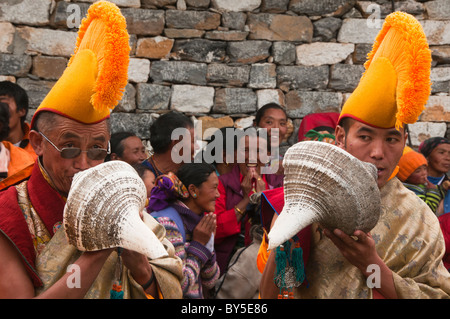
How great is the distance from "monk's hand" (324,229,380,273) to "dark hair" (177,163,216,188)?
6.03 feet

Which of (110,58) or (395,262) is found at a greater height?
(110,58)

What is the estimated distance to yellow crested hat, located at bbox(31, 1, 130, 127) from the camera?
2.35m

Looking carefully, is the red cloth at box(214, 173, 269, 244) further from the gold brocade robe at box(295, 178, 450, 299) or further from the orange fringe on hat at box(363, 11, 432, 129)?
the orange fringe on hat at box(363, 11, 432, 129)

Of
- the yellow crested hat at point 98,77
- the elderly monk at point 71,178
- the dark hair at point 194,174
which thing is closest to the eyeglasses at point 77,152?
the elderly monk at point 71,178

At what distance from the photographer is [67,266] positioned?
2.19m

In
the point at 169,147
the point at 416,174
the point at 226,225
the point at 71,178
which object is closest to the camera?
the point at 71,178

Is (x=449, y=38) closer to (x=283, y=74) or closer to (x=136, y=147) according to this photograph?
(x=283, y=74)

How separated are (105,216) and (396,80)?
1403mm

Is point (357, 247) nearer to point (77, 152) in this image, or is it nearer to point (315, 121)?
point (77, 152)

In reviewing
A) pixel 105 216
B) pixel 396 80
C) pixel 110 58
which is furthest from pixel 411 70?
pixel 105 216

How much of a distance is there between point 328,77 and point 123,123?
246cm

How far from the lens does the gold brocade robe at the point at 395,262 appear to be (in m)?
2.43

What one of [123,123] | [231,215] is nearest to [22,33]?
[123,123]

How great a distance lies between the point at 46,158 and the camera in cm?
238
